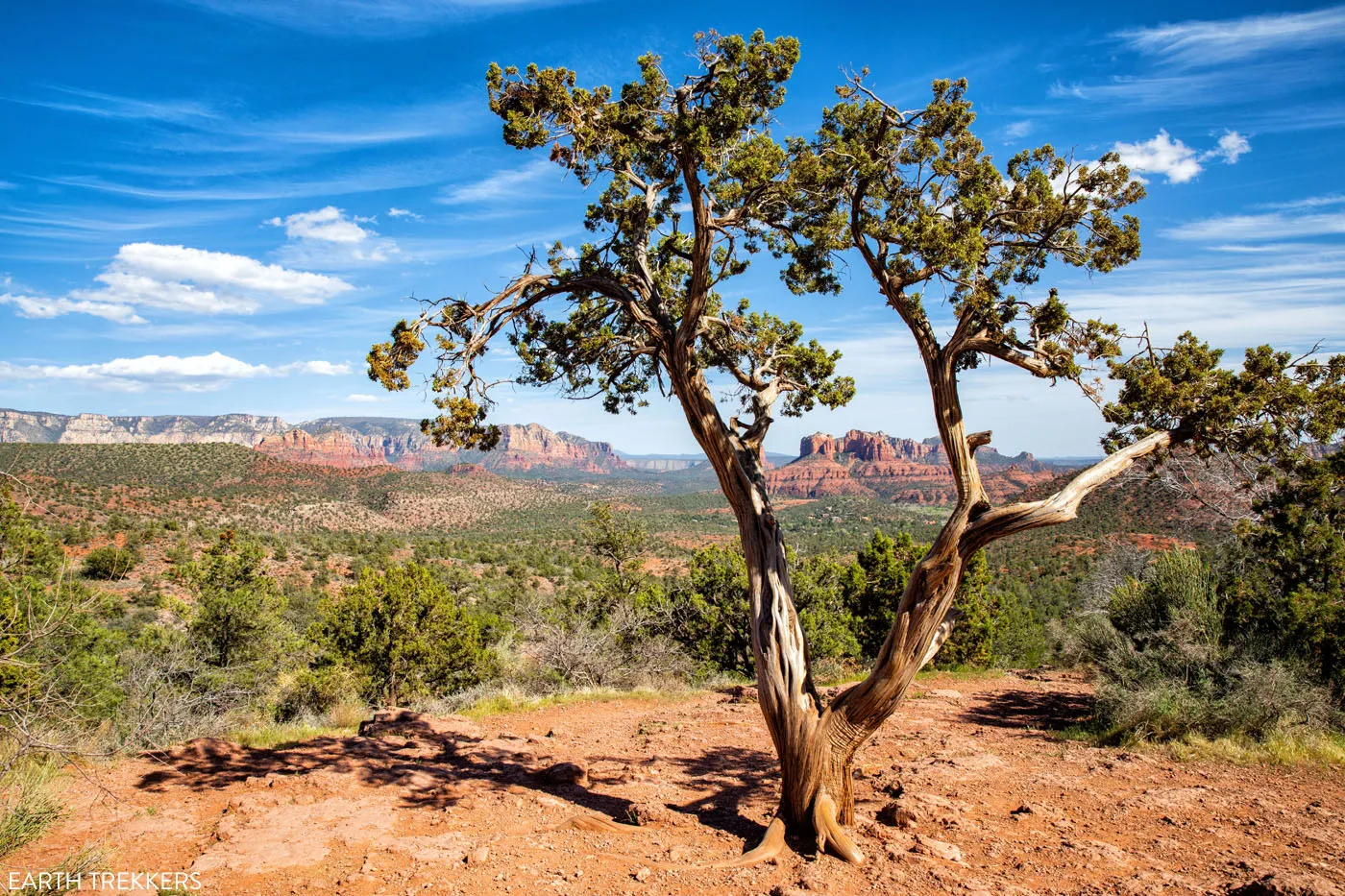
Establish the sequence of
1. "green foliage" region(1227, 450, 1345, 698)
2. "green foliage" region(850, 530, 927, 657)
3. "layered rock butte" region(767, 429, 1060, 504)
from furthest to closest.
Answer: "layered rock butte" region(767, 429, 1060, 504), "green foliage" region(850, 530, 927, 657), "green foliage" region(1227, 450, 1345, 698)

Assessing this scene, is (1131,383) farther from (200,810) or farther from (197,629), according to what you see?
(197,629)

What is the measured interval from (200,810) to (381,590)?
11.3 m

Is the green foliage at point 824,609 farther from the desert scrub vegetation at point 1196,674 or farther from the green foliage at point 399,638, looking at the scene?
→ the green foliage at point 399,638

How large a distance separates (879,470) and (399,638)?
14370cm

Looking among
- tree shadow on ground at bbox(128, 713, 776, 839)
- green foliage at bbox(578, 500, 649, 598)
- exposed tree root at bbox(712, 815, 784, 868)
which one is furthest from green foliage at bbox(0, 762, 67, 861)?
green foliage at bbox(578, 500, 649, 598)

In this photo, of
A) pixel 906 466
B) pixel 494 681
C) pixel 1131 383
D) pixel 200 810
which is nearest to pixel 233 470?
pixel 494 681

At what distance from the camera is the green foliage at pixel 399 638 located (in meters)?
16.4

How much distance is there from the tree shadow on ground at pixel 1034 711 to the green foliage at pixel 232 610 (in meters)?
15.9

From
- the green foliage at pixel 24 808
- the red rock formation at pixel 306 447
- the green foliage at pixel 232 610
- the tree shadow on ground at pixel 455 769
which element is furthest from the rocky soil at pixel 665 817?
the red rock formation at pixel 306 447

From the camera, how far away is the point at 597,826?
569 centimetres

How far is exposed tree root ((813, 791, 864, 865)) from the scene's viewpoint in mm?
5070

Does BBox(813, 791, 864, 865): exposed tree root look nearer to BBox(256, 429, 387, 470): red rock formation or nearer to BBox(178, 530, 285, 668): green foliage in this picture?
BBox(178, 530, 285, 668): green foliage

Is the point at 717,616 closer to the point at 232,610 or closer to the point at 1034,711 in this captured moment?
the point at 1034,711

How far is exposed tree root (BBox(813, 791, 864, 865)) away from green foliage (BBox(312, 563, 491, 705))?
43.7 feet
